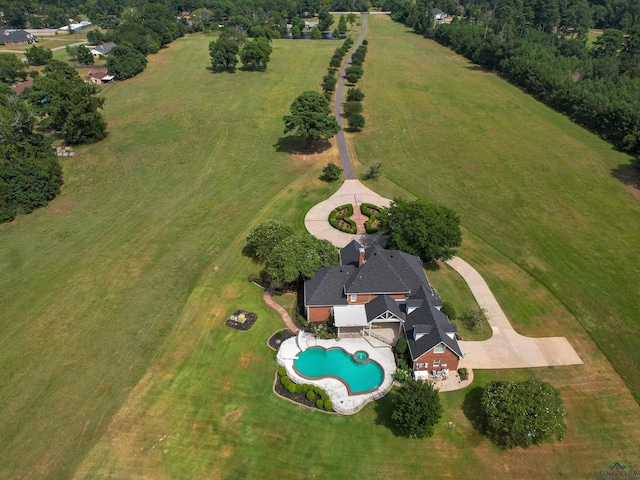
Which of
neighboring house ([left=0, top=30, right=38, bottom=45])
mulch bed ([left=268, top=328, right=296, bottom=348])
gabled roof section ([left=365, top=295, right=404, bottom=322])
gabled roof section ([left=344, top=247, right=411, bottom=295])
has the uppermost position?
gabled roof section ([left=344, top=247, right=411, bottom=295])

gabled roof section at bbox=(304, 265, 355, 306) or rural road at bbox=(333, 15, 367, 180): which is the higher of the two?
gabled roof section at bbox=(304, 265, 355, 306)

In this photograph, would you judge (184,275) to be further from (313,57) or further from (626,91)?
(313,57)

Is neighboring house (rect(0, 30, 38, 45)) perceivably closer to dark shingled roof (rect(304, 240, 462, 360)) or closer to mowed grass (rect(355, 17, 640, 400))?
mowed grass (rect(355, 17, 640, 400))

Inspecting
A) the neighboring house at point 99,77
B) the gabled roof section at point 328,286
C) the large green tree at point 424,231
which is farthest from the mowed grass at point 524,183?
the neighboring house at point 99,77

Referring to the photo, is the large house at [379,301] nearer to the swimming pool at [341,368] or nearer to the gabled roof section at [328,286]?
the gabled roof section at [328,286]

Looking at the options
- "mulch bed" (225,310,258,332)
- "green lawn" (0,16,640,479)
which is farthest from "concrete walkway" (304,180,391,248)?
"mulch bed" (225,310,258,332)

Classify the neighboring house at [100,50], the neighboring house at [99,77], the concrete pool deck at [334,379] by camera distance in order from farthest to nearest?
the neighboring house at [100,50], the neighboring house at [99,77], the concrete pool deck at [334,379]

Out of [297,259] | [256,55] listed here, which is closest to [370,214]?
[297,259]
